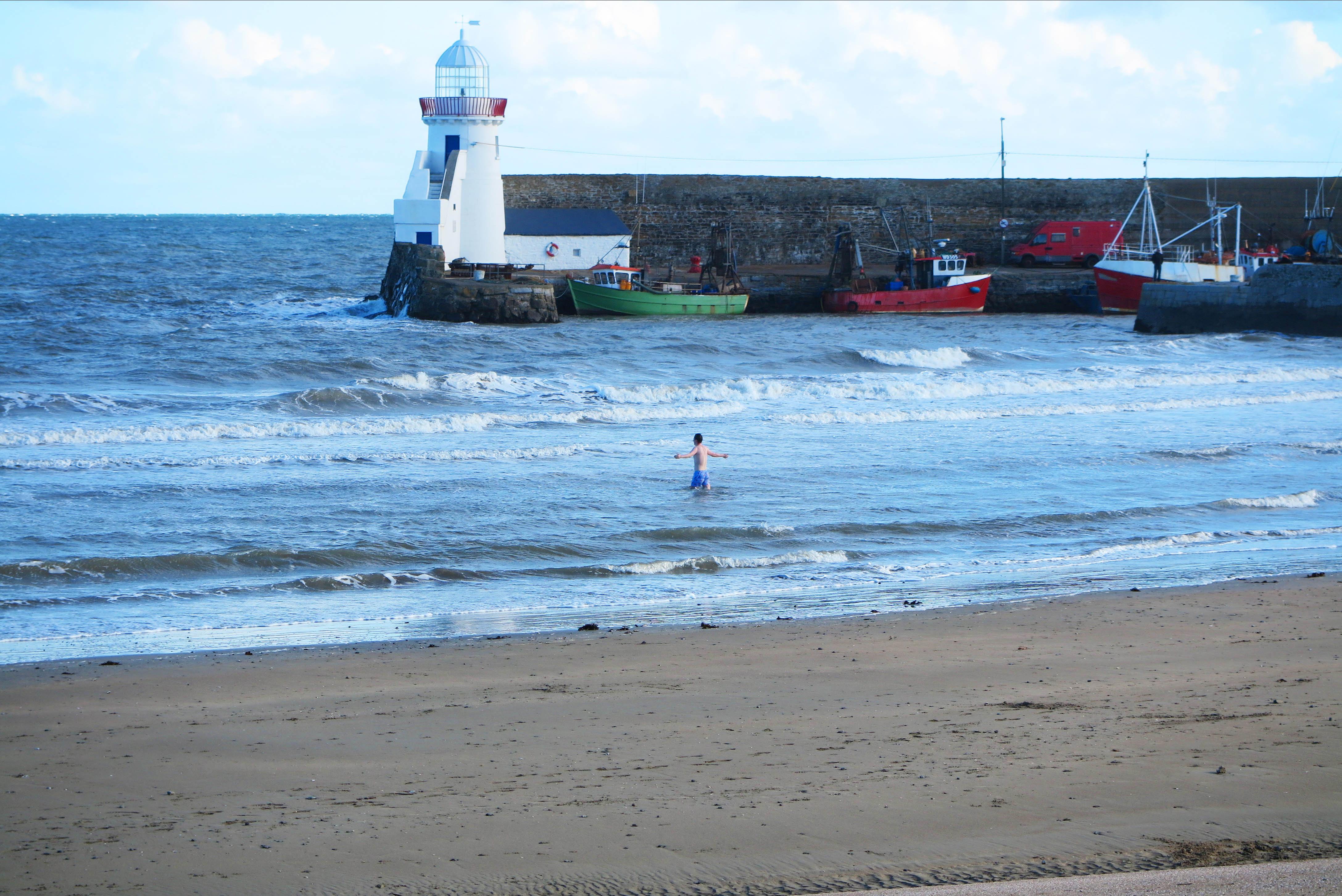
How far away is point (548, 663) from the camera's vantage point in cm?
700

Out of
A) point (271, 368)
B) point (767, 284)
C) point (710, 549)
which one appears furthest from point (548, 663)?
point (767, 284)

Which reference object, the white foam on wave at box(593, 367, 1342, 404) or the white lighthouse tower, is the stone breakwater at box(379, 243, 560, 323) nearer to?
the white lighthouse tower

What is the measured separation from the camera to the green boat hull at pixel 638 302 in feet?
124

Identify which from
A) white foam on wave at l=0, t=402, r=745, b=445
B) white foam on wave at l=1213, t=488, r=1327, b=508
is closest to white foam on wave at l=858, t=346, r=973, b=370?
white foam on wave at l=0, t=402, r=745, b=445

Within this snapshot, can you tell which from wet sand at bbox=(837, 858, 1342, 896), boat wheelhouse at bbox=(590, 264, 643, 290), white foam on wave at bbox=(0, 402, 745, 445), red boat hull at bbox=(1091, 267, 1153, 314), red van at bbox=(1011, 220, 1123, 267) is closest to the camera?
wet sand at bbox=(837, 858, 1342, 896)

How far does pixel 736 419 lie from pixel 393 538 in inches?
378

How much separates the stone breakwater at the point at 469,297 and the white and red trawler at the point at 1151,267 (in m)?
19.0

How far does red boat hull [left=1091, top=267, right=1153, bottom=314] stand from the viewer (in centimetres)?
3997

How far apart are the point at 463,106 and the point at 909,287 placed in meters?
16.4

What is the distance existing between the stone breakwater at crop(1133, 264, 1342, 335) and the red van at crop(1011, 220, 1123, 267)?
1060cm

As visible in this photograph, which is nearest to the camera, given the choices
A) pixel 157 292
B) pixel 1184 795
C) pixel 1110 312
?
pixel 1184 795

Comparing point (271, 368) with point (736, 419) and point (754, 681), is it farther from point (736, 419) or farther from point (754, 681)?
point (754, 681)

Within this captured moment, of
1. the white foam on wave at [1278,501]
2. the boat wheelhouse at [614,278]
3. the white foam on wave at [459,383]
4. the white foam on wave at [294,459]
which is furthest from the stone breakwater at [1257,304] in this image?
the white foam on wave at [294,459]

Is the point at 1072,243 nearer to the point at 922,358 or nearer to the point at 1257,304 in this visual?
the point at 1257,304
